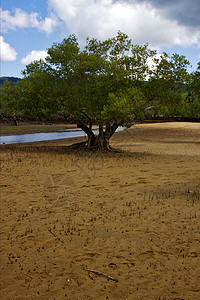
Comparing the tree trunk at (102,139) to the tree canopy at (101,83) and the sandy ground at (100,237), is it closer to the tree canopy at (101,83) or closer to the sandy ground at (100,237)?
the tree canopy at (101,83)

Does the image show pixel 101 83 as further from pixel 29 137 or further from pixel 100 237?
pixel 29 137

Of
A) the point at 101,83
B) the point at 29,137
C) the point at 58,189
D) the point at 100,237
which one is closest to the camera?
the point at 100,237

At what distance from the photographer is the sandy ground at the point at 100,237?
4594 mm

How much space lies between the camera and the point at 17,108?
20359mm

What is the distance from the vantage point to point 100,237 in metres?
6.28

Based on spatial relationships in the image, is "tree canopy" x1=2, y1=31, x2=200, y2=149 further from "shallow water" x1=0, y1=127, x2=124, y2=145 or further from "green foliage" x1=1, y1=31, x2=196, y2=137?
"shallow water" x1=0, y1=127, x2=124, y2=145

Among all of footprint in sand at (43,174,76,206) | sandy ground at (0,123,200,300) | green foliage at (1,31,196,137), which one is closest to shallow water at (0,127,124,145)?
green foliage at (1,31,196,137)

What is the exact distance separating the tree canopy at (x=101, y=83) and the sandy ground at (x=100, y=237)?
253 inches

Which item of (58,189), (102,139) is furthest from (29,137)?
(58,189)

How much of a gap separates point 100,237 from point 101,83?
12.0 meters

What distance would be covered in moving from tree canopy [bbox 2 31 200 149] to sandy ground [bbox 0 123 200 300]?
6421 mm

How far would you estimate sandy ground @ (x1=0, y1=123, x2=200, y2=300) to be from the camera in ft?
15.1

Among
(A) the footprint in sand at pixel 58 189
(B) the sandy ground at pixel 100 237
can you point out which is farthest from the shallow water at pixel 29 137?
(B) the sandy ground at pixel 100 237

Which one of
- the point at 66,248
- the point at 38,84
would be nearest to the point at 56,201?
the point at 66,248
